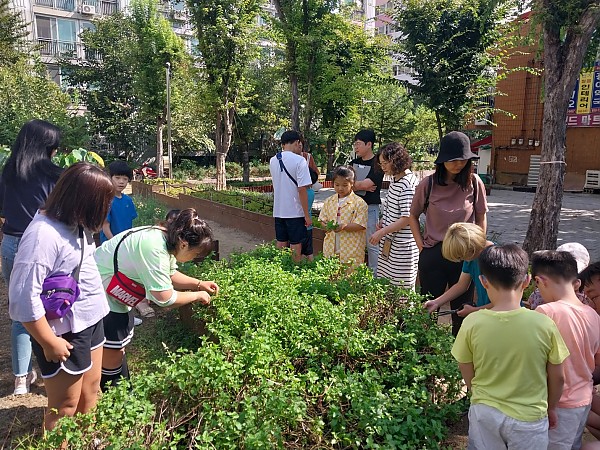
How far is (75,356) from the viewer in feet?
7.85

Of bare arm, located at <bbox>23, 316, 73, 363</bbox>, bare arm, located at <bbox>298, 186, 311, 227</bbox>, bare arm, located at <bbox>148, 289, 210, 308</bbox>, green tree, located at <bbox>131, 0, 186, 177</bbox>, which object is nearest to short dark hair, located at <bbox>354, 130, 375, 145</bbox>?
bare arm, located at <bbox>298, 186, 311, 227</bbox>

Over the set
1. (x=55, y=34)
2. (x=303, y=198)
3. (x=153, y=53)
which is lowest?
(x=303, y=198)

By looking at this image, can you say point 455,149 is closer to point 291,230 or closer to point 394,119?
point 291,230

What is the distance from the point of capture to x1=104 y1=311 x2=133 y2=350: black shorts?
2906 mm

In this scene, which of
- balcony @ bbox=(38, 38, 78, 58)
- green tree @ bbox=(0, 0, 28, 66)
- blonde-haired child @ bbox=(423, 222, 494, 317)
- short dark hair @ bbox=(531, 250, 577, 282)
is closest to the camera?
short dark hair @ bbox=(531, 250, 577, 282)

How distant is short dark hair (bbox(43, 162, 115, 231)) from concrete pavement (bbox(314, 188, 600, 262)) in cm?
537

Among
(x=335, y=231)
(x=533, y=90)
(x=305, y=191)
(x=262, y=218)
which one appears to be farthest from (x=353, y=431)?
(x=533, y=90)

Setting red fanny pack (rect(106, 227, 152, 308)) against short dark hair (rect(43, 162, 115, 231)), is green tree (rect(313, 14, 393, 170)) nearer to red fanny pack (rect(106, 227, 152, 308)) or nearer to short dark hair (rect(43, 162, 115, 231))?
red fanny pack (rect(106, 227, 152, 308))

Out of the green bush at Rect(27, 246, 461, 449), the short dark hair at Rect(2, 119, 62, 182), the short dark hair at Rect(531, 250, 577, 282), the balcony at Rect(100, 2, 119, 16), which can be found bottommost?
the green bush at Rect(27, 246, 461, 449)

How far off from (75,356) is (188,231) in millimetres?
829

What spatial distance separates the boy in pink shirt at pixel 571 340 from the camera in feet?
7.52

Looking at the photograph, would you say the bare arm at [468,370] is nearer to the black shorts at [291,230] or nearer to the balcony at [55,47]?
the black shorts at [291,230]

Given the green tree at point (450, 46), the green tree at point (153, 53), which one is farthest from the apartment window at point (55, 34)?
the green tree at point (450, 46)

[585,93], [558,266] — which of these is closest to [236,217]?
[558,266]
